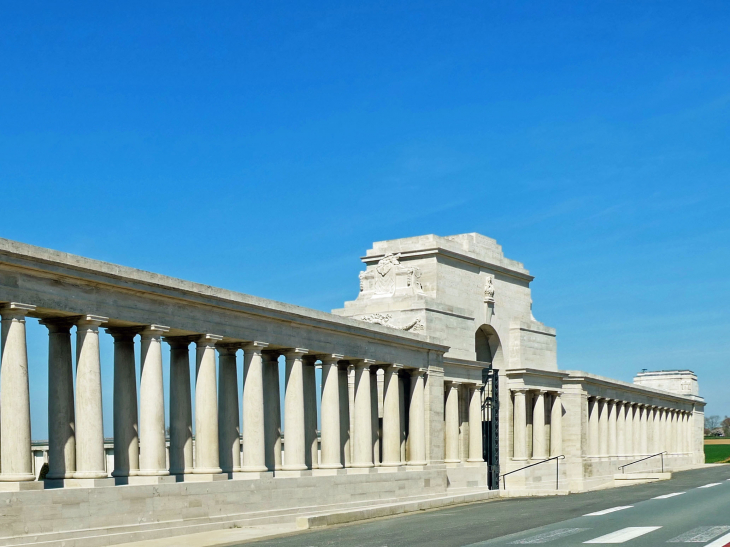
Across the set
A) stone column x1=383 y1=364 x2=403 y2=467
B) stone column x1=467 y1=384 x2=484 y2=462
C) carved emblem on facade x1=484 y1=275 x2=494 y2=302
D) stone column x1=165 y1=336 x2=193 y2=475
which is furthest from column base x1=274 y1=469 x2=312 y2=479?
carved emblem on facade x1=484 y1=275 x2=494 y2=302

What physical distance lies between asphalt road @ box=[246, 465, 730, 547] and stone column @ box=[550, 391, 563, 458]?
75.3 ft

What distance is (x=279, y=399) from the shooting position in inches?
1695

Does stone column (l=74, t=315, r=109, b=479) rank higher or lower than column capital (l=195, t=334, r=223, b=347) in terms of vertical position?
lower

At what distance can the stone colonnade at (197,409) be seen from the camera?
29.3 metres

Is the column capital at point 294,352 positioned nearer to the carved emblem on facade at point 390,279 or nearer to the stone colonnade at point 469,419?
the carved emblem on facade at point 390,279

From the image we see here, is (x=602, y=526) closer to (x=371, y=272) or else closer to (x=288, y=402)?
(x=288, y=402)

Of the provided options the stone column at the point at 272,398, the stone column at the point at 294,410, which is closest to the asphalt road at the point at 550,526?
the stone column at the point at 294,410

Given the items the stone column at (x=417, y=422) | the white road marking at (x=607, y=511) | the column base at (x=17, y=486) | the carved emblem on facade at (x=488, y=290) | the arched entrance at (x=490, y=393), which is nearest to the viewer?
the column base at (x=17, y=486)

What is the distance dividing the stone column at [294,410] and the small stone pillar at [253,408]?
8.51ft

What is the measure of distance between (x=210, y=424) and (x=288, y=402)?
229 inches

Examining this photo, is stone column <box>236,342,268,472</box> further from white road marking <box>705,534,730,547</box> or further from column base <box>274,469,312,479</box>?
white road marking <box>705,534,730,547</box>

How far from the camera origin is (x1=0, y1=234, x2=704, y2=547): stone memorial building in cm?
2962

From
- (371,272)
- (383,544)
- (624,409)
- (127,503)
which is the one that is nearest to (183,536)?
(127,503)

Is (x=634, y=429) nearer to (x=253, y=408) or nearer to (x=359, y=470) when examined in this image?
(x=359, y=470)
